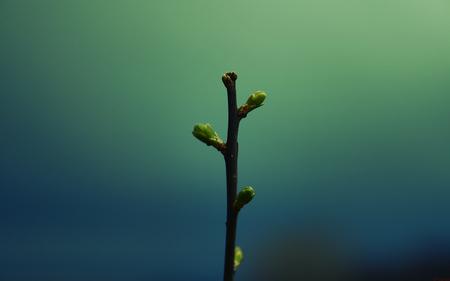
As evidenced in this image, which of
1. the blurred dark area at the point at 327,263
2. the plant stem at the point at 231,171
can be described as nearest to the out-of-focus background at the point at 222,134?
the blurred dark area at the point at 327,263

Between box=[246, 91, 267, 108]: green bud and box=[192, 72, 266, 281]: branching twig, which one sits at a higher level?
box=[246, 91, 267, 108]: green bud

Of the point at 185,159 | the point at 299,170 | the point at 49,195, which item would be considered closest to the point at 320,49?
the point at 299,170

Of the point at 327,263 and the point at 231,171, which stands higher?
the point at 231,171

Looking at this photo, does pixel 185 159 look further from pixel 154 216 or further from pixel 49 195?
pixel 49 195

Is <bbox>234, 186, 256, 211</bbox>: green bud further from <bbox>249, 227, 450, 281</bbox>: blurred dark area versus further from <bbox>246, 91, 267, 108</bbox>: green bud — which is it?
<bbox>249, 227, 450, 281</bbox>: blurred dark area

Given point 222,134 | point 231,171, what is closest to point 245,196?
point 231,171

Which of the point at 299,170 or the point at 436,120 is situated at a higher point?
the point at 436,120

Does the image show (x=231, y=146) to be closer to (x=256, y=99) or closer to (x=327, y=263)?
(x=256, y=99)

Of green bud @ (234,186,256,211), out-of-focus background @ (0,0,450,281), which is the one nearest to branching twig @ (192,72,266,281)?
green bud @ (234,186,256,211)
